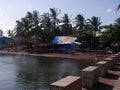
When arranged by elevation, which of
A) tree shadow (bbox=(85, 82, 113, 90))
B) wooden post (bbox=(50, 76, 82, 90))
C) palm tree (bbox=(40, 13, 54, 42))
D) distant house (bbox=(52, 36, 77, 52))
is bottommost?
tree shadow (bbox=(85, 82, 113, 90))

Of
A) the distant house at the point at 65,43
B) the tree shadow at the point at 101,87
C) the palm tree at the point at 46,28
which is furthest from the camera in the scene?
the palm tree at the point at 46,28

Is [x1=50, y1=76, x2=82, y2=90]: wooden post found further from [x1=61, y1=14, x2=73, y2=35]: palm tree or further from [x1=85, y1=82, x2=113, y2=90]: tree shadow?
[x1=61, y1=14, x2=73, y2=35]: palm tree

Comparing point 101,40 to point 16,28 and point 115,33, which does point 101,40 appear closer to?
point 115,33

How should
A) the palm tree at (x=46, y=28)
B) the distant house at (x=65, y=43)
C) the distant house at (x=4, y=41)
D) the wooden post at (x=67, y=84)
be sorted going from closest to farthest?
the wooden post at (x=67, y=84) → the distant house at (x=65, y=43) → the palm tree at (x=46, y=28) → the distant house at (x=4, y=41)

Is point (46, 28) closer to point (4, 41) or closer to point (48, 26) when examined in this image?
point (48, 26)

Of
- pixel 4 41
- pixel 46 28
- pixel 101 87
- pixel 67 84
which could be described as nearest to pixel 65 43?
pixel 46 28

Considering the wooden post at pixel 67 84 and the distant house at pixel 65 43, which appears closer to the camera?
the wooden post at pixel 67 84

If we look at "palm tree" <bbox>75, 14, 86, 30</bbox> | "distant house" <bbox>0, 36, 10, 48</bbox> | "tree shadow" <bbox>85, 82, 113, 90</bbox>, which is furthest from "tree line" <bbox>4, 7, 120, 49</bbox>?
"tree shadow" <bbox>85, 82, 113, 90</bbox>

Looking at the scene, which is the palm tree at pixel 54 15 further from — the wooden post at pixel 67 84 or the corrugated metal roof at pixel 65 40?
the wooden post at pixel 67 84

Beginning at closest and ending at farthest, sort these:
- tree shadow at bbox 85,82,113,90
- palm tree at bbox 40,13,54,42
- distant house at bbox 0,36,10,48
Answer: tree shadow at bbox 85,82,113,90
palm tree at bbox 40,13,54,42
distant house at bbox 0,36,10,48

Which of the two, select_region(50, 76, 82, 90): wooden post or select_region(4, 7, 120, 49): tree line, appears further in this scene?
select_region(4, 7, 120, 49): tree line

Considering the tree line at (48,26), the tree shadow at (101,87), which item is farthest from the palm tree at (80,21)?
the tree shadow at (101,87)

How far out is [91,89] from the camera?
10.5 m

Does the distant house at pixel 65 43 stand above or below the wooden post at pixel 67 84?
above
